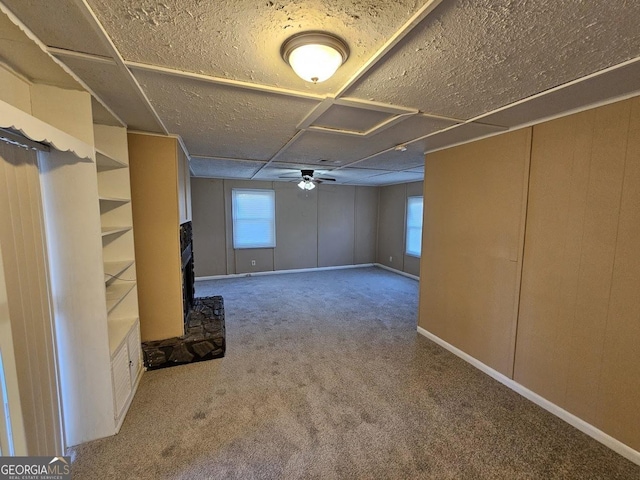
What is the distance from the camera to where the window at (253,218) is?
6.35 m

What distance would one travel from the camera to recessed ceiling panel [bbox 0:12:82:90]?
1102 mm

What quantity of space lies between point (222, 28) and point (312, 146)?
1.94 m

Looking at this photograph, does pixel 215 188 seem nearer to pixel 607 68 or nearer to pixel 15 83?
pixel 15 83

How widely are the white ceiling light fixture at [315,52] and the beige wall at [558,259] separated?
1927mm

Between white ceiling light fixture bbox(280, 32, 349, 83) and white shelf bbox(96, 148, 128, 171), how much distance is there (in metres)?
1.59

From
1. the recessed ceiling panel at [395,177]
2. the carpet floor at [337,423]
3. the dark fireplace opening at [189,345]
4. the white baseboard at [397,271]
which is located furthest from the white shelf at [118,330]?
the white baseboard at [397,271]

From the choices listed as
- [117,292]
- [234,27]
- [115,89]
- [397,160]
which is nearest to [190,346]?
[117,292]

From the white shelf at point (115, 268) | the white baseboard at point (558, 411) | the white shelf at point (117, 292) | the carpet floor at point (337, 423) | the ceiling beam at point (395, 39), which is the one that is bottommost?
the carpet floor at point (337, 423)

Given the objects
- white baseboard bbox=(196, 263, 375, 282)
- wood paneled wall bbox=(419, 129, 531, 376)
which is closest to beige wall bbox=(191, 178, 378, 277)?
white baseboard bbox=(196, 263, 375, 282)

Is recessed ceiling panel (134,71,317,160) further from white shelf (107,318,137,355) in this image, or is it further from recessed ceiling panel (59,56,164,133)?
white shelf (107,318,137,355)

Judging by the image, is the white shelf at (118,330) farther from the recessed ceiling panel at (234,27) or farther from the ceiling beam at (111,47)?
the recessed ceiling panel at (234,27)

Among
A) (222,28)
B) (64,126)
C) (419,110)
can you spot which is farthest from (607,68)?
(64,126)

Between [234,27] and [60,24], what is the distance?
678 mm

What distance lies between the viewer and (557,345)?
84.1 inches
